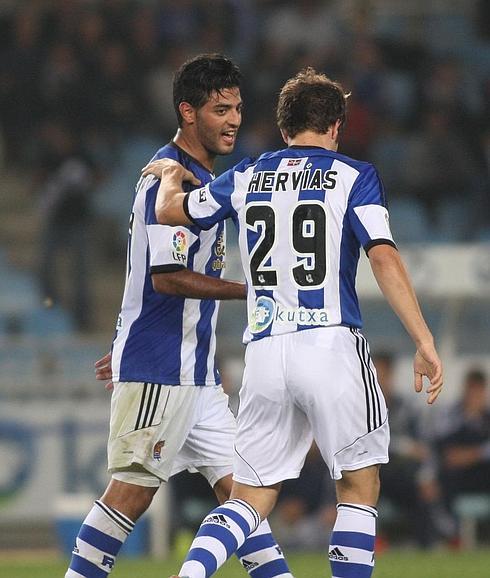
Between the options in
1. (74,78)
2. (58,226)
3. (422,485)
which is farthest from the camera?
(74,78)

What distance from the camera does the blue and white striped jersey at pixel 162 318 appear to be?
20.0 feet

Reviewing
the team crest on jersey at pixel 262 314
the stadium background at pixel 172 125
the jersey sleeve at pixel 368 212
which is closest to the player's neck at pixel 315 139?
the jersey sleeve at pixel 368 212

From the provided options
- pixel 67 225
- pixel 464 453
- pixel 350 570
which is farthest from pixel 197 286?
pixel 67 225

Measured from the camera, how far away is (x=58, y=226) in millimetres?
13641

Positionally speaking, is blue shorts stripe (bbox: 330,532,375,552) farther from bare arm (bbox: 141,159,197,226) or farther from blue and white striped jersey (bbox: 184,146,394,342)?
bare arm (bbox: 141,159,197,226)

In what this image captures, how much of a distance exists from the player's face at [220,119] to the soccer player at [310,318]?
628mm

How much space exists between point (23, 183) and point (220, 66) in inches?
407

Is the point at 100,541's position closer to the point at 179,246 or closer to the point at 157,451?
the point at 157,451

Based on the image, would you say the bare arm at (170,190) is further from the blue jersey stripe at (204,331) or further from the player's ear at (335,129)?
the player's ear at (335,129)


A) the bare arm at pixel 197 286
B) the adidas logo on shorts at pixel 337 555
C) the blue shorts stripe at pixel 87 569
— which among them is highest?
the bare arm at pixel 197 286

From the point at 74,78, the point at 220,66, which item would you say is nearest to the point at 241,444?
the point at 220,66

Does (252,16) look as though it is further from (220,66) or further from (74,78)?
(220,66)

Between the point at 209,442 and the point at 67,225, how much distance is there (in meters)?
7.70

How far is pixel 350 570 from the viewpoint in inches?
212
